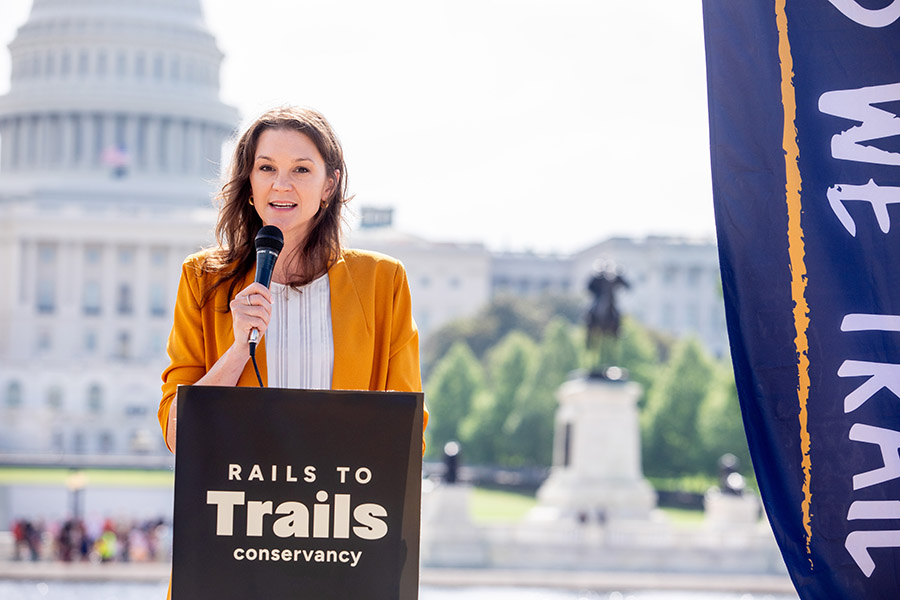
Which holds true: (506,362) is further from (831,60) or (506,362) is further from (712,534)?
(831,60)

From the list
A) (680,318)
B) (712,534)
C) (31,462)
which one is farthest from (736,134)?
(680,318)

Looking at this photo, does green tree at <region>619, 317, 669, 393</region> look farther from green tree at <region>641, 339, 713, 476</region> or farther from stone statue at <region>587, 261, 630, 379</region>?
stone statue at <region>587, 261, 630, 379</region>

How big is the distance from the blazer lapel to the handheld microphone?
0.76 feet

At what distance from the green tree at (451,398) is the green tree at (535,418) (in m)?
4.91

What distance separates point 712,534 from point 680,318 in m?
83.7

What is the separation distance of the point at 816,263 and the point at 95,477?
57828 mm

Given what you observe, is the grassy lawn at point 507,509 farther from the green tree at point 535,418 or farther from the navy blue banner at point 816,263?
the navy blue banner at point 816,263

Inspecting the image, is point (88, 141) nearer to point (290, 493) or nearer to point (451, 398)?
point (451, 398)

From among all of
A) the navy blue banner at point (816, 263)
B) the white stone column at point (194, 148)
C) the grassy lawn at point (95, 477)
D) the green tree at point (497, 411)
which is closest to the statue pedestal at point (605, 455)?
the grassy lawn at point (95, 477)

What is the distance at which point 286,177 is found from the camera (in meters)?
4.04

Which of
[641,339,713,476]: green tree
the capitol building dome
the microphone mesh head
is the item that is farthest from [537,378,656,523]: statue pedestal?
the capitol building dome

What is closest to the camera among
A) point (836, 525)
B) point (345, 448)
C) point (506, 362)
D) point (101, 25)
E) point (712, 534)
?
point (345, 448)

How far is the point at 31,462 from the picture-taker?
214 ft

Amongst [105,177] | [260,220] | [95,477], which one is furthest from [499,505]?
[105,177]
